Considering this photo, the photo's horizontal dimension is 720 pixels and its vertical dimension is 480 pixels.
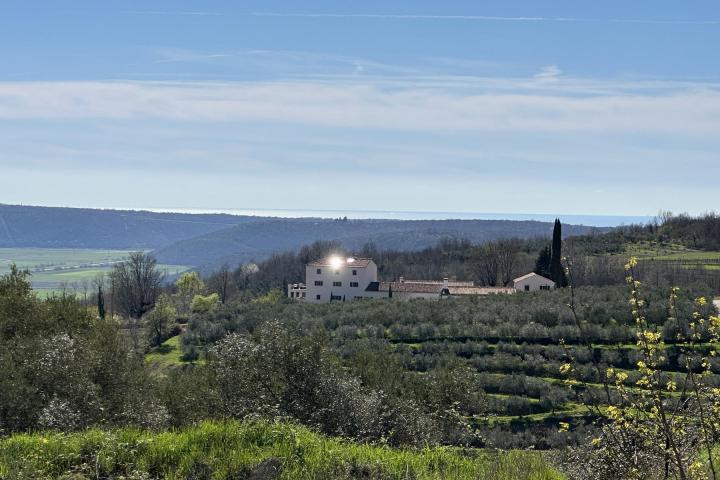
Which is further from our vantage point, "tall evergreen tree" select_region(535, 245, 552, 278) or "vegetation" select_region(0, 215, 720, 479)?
"tall evergreen tree" select_region(535, 245, 552, 278)

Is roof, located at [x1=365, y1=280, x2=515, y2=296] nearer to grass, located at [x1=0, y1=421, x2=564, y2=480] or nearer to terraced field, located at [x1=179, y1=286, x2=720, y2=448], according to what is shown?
terraced field, located at [x1=179, y1=286, x2=720, y2=448]

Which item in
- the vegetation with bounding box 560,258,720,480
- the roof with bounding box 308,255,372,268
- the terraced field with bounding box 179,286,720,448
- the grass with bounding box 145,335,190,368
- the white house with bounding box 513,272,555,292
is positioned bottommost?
the grass with bounding box 145,335,190,368

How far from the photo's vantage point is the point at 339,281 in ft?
389

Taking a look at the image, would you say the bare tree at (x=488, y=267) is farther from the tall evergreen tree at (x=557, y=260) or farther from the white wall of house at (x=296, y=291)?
the white wall of house at (x=296, y=291)

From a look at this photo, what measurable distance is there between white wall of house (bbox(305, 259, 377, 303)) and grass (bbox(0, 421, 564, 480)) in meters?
104

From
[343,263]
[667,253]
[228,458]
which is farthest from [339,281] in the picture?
[228,458]

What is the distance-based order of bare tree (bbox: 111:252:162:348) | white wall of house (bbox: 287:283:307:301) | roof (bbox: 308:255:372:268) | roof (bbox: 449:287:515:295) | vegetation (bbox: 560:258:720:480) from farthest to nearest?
white wall of house (bbox: 287:283:307:301) < bare tree (bbox: 111:252:162:348) < roof (bbox: 308:255:372:268) < roof (bbox: 449:287:515:295) < vegetation (bbox: 560:258:720:480)

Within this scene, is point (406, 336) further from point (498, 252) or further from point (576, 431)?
point (498, 252)

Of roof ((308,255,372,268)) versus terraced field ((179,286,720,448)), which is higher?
roof ((308,255,372,268))

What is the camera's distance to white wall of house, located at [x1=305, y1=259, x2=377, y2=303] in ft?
385

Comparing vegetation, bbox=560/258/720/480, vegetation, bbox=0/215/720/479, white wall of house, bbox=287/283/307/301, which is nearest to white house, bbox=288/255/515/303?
white wall of house, bbox=287/283/307/301

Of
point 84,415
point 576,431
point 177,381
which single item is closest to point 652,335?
point 84,415

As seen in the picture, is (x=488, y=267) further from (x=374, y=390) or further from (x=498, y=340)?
(x=374, y=390)

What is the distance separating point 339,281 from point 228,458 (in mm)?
108522
